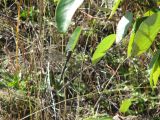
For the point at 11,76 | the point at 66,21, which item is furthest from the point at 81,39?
the point at 66,21

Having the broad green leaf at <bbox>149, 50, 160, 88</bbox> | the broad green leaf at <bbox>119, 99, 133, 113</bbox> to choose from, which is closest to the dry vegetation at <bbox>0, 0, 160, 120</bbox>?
the broad green leaf at <bbox>119, 99, 133, 113</bbox>

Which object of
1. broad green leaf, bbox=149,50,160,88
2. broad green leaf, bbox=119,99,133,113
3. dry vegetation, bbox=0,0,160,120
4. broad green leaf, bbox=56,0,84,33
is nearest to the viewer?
broad green leaf, bbox=56,0,84,33

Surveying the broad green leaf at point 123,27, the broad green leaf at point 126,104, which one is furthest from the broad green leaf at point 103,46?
the broad green leaf at point 126,104

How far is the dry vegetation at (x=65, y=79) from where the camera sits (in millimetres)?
1909

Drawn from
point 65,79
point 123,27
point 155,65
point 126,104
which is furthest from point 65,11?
point 65,79

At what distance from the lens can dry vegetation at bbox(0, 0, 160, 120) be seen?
1.91 m

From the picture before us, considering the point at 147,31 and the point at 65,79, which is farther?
the point at 65,79

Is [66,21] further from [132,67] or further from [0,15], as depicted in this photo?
[0,15]

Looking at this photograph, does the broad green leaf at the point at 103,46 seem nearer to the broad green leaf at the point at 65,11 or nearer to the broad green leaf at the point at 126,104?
the broad green leaf at the point at 65,11

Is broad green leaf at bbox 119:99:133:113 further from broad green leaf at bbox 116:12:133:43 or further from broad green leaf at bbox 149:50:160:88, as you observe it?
broad green leaf at bbox 116:12:133:43

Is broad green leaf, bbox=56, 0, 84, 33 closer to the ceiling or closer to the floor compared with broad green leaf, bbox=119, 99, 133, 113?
closer to the ceiling

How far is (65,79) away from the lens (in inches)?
85.5

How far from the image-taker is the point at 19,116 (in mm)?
1838

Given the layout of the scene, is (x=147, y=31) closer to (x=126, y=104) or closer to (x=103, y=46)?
(x=103, y=46)
